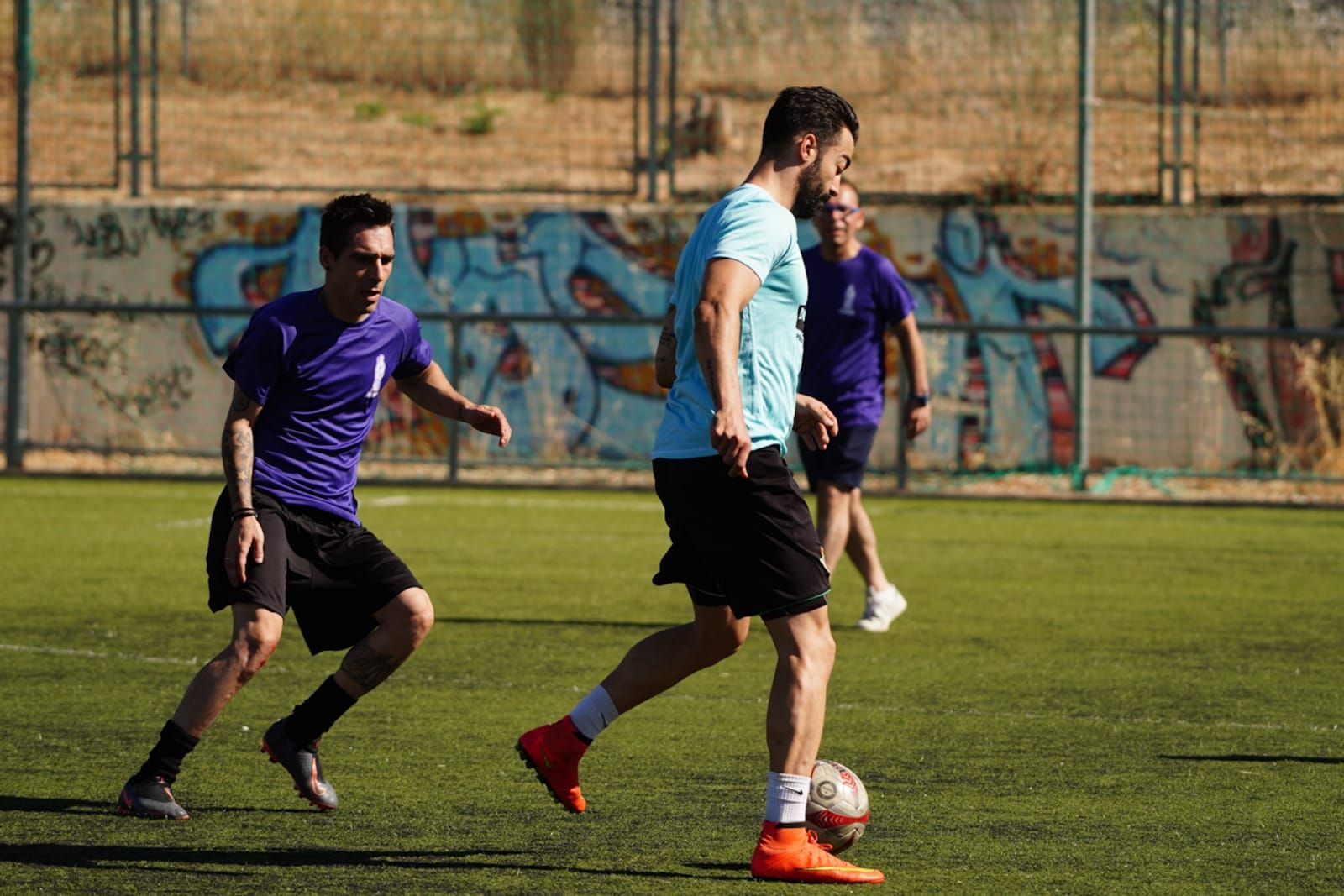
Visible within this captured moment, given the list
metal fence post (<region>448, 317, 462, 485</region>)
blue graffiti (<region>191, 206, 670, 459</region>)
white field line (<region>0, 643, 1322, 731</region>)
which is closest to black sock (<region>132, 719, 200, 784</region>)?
white field line (<region>0, 643, 1322, 731</region>)

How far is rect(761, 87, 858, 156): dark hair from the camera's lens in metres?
5.45

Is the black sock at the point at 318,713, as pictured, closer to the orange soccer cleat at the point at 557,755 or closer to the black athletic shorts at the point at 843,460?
the orange soccer cleat at the point at 557,755

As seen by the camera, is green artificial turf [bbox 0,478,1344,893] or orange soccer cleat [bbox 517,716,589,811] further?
orange soccer cleat [bbox 517,716,589,811]

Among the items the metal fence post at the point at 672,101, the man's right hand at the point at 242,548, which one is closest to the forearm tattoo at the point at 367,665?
the man's right hand at the point at 242,548

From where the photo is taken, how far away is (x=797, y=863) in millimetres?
5148

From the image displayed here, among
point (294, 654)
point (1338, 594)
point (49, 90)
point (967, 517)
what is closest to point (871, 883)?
point (294, 654)

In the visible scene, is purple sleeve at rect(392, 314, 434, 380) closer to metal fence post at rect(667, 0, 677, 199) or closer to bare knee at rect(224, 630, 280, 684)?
bare knee at rect(224, 630, 280, 684)

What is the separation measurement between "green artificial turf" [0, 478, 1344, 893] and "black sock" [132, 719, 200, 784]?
150 millimetres

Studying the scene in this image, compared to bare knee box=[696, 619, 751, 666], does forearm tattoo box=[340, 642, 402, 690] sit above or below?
below

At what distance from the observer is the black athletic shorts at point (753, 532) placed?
208 inches

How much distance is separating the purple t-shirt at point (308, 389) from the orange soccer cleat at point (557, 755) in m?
1.01

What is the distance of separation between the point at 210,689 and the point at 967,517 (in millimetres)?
10529

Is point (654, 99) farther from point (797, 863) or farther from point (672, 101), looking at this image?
point (797, 863)

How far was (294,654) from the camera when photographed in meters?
9.07
